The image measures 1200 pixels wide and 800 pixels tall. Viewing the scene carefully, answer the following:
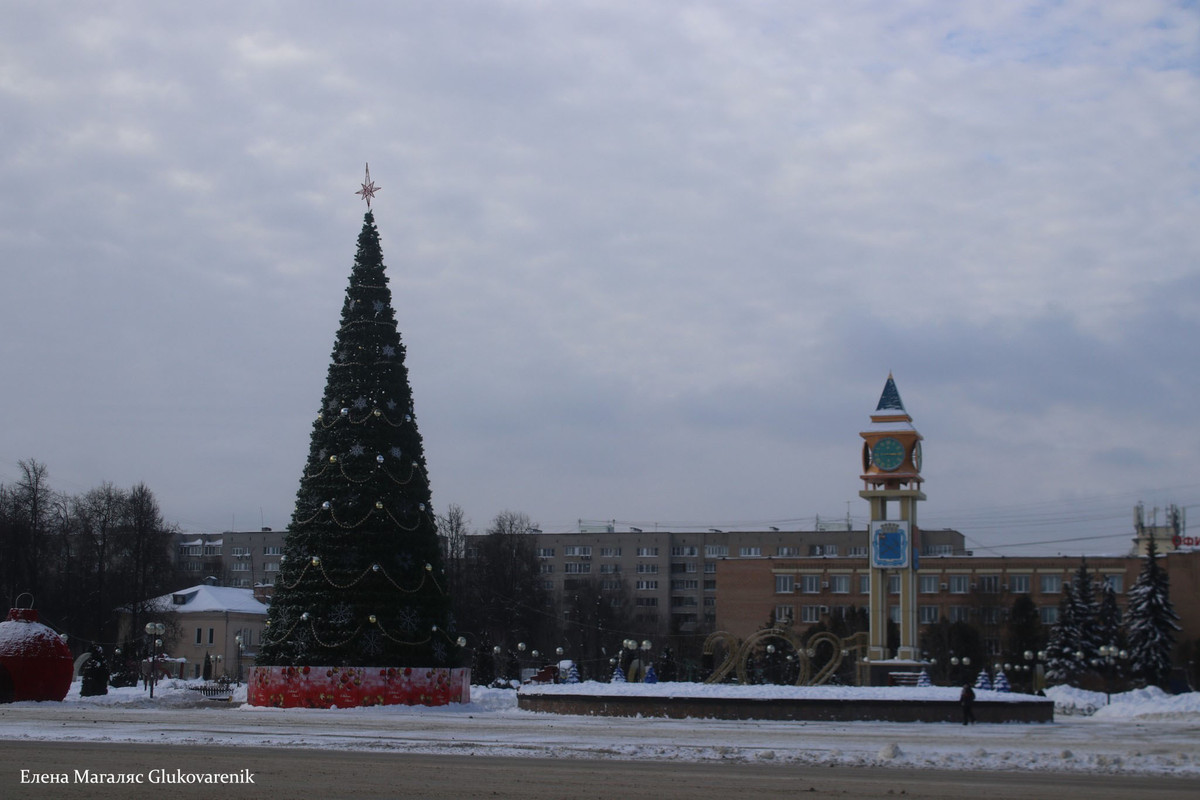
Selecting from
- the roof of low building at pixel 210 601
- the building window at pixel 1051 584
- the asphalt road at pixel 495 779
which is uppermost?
the building window at pixel 1051 584

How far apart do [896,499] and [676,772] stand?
37704 millimetres

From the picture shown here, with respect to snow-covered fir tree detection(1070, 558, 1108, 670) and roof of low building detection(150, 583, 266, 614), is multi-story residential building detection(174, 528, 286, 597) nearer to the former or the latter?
roof of low building detection(150, 583, 266, 614)

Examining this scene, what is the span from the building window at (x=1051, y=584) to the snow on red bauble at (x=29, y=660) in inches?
2897

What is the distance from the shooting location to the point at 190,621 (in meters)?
86.6

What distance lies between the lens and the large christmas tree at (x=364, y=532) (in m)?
34.3

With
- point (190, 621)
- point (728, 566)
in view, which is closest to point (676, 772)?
point (190, 621)

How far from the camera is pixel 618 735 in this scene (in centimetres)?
2528

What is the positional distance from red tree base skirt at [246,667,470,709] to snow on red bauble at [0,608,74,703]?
21.0 feet

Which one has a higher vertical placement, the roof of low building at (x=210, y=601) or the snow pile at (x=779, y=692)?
the roof of low building at (x=210, y=601)

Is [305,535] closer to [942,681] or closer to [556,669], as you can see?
[556,669]

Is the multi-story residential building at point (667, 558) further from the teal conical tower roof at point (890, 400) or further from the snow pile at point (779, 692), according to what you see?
the snow pile at point (779, 692)

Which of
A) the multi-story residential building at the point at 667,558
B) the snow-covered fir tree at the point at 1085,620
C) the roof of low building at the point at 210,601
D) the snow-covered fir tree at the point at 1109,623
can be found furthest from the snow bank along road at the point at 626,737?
the multi-story residential building at the point at 667,558

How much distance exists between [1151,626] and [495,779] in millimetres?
63012

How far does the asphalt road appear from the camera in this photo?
14.3 m
